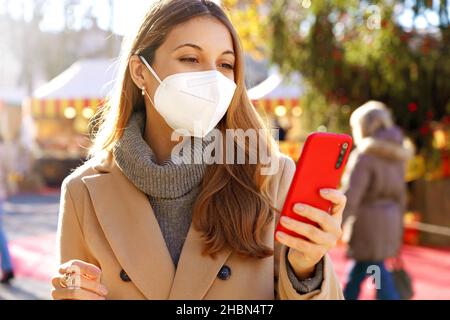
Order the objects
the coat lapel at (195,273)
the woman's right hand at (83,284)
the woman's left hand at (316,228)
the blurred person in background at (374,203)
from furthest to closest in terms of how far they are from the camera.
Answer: the blurred person in background at (374,203) → the coat lapel at (195,273) → the woman's right hand at (83,284) → the woman's left hand at (316,228)

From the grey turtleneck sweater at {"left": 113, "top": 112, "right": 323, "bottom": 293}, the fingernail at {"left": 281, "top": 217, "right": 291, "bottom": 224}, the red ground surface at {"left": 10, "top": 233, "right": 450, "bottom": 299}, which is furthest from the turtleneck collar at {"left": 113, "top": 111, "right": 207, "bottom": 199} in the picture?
the red ground surface at {"left": 10, "top": 233, "right": 450, "bottom": 299}

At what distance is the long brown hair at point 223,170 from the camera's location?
1953 millimetres

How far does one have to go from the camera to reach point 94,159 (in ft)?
7.45

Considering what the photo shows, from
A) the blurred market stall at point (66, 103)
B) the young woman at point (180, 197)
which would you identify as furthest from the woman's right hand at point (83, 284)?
the blurred market stall at point (66, 103)

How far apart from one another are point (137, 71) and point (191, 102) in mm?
222

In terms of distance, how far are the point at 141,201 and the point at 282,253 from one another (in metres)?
0.48

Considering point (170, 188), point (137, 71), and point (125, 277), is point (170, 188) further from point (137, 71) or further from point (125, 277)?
point (137, 71)

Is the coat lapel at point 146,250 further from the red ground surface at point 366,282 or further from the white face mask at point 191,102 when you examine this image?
the red ground surface at point 366,282

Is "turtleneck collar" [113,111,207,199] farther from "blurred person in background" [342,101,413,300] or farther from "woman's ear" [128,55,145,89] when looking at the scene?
"blurred person in background" [342,101,413,300]

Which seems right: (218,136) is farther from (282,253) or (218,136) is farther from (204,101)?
(282,253)

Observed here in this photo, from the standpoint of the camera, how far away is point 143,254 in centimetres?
198
